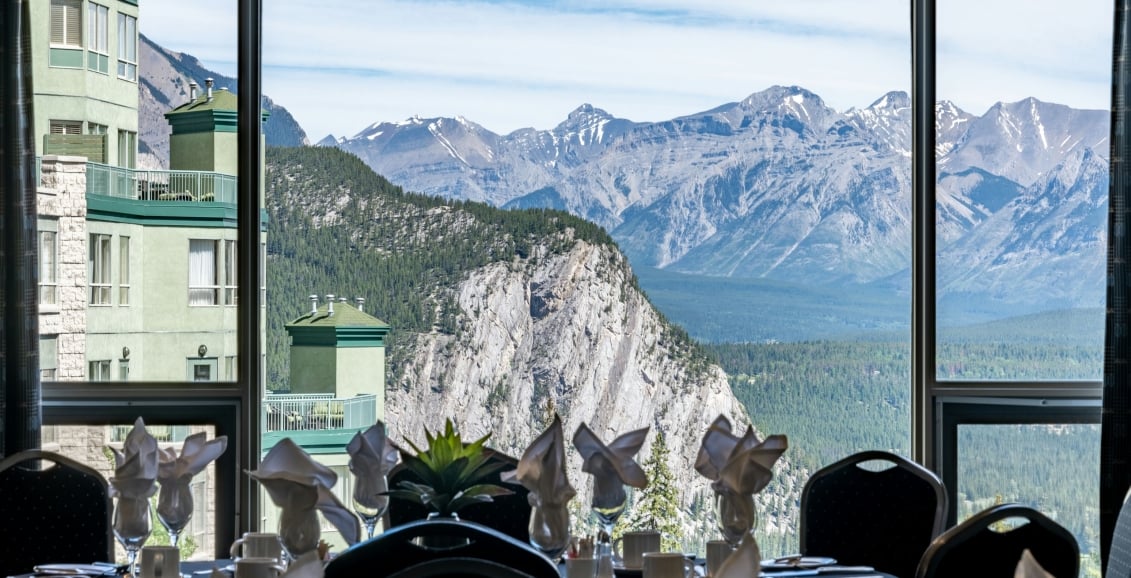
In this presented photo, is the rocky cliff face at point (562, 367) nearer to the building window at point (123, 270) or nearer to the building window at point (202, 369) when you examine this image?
the building window at point (202, 369)

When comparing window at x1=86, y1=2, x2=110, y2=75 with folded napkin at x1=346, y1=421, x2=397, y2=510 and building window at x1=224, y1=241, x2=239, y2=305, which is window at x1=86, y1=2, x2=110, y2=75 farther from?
folded napkin at x1=346, y1=421, x2=397, y2=510

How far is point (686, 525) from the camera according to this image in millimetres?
4383

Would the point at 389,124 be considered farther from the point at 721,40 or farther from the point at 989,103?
the point at 989,103

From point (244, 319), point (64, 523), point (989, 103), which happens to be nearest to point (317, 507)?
point (64, 523)

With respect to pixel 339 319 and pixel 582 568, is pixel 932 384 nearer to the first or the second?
pixel 339 319

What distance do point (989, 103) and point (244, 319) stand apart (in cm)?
267

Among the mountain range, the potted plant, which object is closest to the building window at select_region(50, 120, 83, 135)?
the mountain range

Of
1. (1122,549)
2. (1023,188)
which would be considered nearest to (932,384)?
(1023,188)

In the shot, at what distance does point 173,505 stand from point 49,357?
1.71 meters

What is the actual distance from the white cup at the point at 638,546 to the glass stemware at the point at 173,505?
0.93 meters

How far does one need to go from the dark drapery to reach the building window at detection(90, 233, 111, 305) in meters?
0.22

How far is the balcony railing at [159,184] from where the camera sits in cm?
400

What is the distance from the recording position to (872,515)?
3.20 metres

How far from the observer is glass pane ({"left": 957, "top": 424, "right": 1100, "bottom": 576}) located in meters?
4.15
